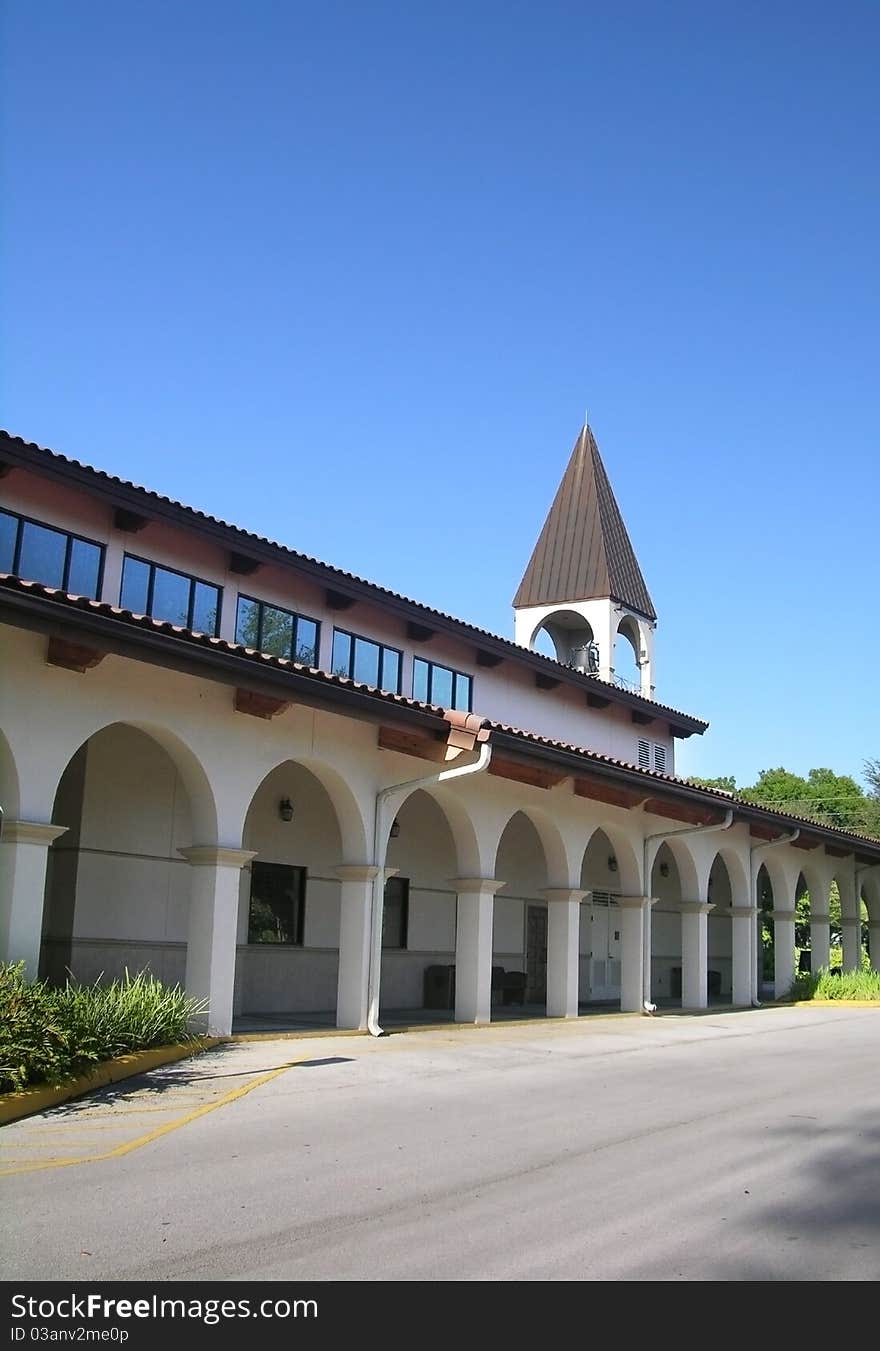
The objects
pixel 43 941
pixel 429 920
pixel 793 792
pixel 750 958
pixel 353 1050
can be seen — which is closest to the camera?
pixel 353 1050

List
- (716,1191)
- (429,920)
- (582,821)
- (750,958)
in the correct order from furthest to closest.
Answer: (750,958) → (429,920) → (582,821) → (716,1191)

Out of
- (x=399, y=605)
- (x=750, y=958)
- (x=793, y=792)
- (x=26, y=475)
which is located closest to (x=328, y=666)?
(x=399, y=605)

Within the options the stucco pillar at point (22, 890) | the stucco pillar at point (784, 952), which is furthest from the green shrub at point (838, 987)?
the stucco pillar at point (22, 890)

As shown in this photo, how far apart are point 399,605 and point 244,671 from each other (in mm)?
8599

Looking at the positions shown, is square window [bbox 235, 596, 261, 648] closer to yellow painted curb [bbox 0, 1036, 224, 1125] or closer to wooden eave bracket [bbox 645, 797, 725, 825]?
wooden eave bracket [bbox 645, 797, 725, 825]

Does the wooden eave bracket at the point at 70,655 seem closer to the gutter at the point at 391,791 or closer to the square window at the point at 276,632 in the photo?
the gutter at the point at 391,791

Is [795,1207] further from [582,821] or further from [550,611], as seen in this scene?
[550,611]

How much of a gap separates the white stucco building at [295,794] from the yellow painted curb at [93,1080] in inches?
49.3

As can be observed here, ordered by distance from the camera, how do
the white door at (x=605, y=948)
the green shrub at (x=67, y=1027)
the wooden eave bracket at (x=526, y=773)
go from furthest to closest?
1. the white door at (x=605, y=948)
2. the wooden eave bracket at (x=526, y=773)
3. the green shrub at (x=67, y=1027)

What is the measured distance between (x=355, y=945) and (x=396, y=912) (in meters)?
5.54

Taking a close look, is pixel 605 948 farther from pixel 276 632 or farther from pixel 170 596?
pixel 170 596

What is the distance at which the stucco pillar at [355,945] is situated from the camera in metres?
15.4

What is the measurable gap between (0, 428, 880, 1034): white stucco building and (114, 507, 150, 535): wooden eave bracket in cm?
3

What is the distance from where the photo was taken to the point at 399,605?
21.0 meters
